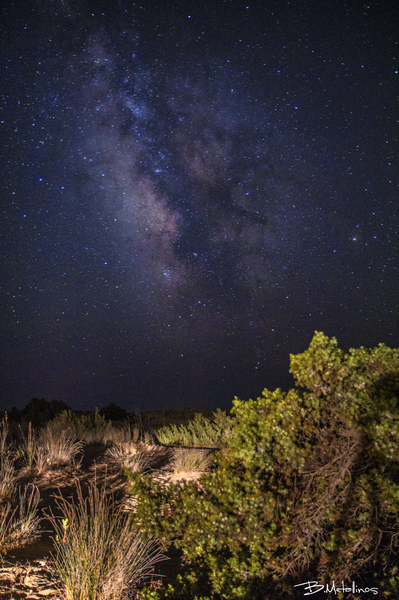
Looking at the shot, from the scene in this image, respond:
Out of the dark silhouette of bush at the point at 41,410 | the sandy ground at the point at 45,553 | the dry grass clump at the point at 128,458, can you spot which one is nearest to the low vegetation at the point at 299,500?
the sandy ground at the point at 45,553

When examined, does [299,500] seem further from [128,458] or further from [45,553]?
[128,458]

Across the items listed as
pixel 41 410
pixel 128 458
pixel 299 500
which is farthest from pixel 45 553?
pixel 41 410

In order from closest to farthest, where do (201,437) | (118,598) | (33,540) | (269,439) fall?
(118,598) < (269,439) < (33,540) < (201,437)

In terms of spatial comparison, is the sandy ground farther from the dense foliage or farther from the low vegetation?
the dense foliage

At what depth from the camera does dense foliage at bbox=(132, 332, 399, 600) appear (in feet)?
10.3

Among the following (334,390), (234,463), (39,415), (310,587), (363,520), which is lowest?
(310,587)

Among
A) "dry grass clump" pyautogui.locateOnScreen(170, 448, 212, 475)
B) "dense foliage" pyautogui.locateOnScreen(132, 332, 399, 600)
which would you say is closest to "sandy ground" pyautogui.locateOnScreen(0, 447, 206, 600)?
"dry grass clump" pyautogui.locateOnScreen(170, 448, 212, 475)

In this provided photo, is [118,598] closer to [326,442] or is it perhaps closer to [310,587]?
[310,587]

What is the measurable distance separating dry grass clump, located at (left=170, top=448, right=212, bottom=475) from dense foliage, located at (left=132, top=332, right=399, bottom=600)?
409cm

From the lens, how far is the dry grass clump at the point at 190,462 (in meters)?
7.62

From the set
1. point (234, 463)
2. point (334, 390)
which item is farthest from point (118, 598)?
point (334, 390)

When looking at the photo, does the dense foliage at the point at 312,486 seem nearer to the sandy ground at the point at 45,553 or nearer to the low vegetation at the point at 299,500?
the low vegetation at the point at 299,500

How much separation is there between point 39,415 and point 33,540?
1486 cm

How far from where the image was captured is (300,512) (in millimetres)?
3229
